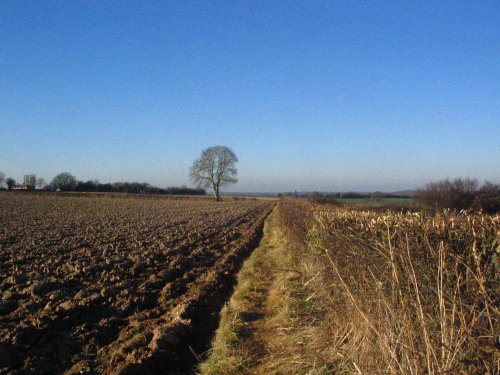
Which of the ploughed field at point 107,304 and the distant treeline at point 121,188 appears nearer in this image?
the ploughed field at point 107,304

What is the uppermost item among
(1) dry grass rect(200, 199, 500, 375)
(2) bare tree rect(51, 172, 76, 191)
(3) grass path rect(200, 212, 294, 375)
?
(2) bare tree rect(51, 172, 76, 191)

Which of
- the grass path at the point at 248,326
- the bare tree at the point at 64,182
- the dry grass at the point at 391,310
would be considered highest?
the bare tree at the point at 64,182

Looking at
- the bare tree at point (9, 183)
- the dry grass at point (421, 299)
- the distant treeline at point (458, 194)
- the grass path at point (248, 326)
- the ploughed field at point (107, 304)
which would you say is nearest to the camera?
the dry grass at point (421, 299)

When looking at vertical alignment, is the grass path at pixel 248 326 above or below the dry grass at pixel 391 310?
below

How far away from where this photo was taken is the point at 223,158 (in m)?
96.8

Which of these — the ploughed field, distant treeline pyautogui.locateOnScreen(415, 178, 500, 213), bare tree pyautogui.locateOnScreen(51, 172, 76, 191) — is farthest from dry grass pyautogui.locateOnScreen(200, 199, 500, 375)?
bare tree pyautogui.locateOnScreen(51, 172, 76, 191)

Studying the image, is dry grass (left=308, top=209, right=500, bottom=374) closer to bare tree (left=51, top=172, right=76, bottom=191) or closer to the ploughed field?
the ploughed field

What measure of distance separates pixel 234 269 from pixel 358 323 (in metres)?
8.57

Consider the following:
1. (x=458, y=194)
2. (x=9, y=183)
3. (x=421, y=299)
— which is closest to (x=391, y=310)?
(x=421, y=299)

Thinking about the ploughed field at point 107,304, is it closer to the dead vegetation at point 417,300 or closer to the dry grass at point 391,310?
the dry grass at point 391,310

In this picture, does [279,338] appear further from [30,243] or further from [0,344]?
[30,243]

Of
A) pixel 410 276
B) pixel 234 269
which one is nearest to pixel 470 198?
pixel 234 269

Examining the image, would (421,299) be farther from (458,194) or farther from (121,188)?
(121,188)

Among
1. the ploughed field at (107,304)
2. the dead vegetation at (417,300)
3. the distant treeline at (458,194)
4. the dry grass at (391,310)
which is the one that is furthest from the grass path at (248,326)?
the distant treeline at (458,194)
